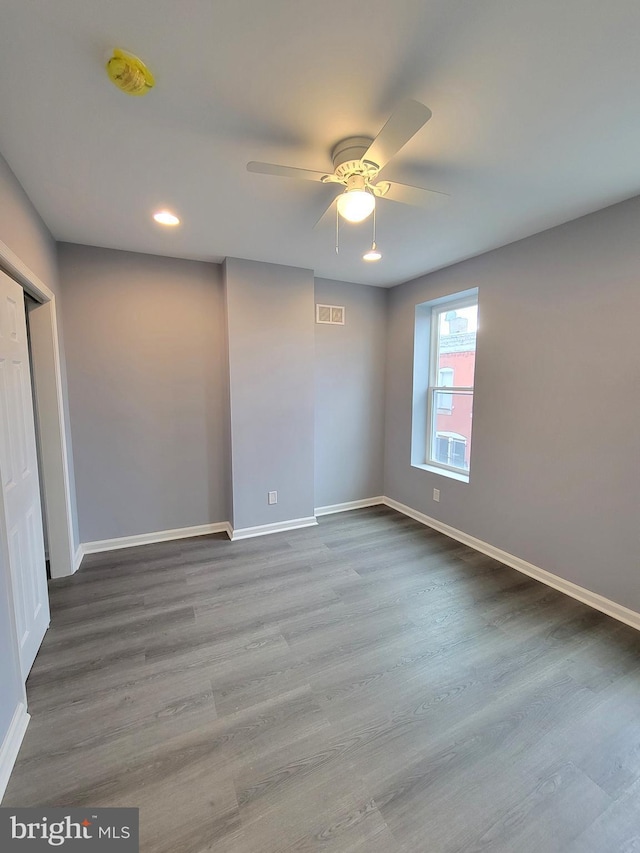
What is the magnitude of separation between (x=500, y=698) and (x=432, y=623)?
1.81ft

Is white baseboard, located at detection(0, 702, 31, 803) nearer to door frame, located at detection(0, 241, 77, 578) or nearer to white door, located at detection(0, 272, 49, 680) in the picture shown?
white door, located at detection(0, 272, 49, 680)

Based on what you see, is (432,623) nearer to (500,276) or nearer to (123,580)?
(123,580)

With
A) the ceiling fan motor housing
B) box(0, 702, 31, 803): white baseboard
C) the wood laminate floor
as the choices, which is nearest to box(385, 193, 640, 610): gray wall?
the wood laminate floor

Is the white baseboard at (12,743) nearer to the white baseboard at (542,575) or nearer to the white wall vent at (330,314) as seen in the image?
the white baseboard at (542,575)

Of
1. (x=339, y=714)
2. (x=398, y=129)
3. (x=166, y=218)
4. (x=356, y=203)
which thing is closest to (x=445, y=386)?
(x=356, y=203)

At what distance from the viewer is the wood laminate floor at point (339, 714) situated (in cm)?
120

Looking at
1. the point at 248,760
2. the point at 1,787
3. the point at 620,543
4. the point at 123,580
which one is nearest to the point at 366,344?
the point at 620,543

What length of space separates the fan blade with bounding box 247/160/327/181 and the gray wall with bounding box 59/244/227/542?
1.89m

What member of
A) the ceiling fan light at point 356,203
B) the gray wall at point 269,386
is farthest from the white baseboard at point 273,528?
the ceiling fan light at point 356,203

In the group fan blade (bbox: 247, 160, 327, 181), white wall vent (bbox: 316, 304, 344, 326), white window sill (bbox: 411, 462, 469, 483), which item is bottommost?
white window sill (bbox: 411, 462, 469, 483)

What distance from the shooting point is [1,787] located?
1.25 m

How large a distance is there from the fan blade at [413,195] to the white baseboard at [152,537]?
10.1 feet

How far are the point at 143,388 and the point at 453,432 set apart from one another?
10.1 feet

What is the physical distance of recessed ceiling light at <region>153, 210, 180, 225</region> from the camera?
2.26 metres
